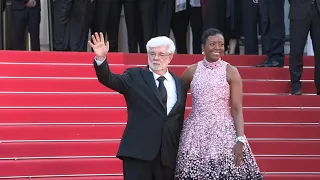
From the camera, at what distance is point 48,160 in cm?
675

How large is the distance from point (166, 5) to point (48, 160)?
4.22 meters

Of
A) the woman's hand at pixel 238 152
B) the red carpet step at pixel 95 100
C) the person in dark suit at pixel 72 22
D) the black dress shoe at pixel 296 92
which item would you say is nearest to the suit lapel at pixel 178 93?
the woman's hand at pixel 238 152

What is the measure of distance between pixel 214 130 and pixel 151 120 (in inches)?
17.0

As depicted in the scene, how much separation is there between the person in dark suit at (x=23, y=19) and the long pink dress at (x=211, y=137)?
6.15 m

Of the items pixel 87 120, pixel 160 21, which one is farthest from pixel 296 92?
pixel 160 21

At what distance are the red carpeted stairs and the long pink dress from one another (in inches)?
80.3

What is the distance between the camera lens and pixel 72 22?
33.4 ft

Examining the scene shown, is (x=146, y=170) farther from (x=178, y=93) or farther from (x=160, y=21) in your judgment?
(x=160, y=21)

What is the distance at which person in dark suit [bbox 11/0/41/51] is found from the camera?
1045cm

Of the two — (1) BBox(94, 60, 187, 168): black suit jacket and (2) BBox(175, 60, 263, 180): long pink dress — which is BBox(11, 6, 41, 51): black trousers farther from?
(2) BBox(175, 60, 263, 180): long pink dress

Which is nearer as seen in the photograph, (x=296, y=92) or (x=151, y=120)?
(x=151, y=120)

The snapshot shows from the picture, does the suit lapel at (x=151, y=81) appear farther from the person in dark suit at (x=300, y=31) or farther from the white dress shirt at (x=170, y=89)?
the person in dark suit at (x=300, y=31)

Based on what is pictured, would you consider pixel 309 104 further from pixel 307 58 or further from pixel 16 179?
pixel 16 179

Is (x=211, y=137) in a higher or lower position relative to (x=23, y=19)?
lower
